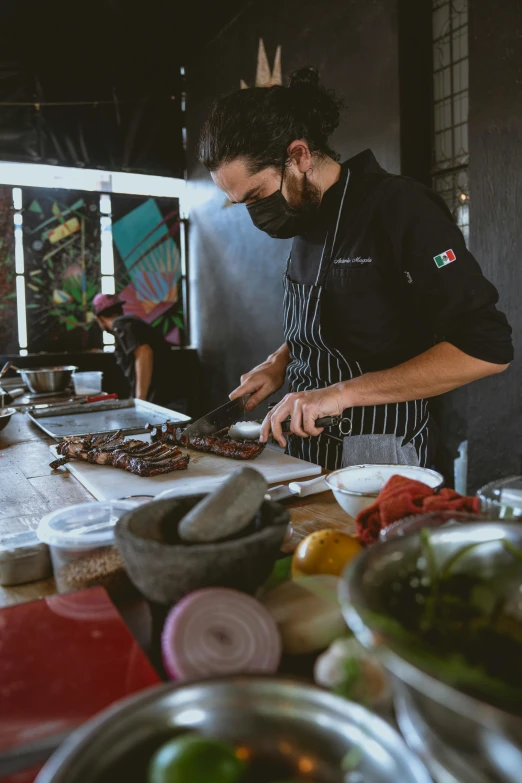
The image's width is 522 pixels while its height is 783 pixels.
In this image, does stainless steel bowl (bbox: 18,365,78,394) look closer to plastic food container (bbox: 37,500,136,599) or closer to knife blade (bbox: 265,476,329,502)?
knife blade (bbox: 265,476,329,502)

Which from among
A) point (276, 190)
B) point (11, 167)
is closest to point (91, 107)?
point (11, 167)

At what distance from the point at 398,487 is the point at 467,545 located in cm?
42

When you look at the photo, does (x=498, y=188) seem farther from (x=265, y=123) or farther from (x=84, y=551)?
(x=84, y=551)

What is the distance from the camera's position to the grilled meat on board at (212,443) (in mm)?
2396

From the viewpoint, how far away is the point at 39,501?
195cm

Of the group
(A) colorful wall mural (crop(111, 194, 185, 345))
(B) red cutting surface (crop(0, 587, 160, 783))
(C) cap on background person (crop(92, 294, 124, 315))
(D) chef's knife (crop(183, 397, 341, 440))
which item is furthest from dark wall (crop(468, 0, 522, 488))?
(A) colorful wall mural (crop(111, 194, 185, 345))

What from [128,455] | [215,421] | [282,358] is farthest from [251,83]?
[128,455]

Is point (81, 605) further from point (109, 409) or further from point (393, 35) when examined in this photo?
point (393, 35)

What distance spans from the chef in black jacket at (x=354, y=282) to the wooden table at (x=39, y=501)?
53cm

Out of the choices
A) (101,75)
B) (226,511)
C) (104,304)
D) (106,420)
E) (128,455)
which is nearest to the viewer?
(226,511)

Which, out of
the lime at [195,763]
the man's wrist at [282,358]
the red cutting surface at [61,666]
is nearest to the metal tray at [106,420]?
the man's wrist at [282,358]

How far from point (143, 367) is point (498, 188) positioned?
12.0ft

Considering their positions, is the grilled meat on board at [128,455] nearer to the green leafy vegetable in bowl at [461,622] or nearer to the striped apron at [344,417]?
the striped apron at [344,417]

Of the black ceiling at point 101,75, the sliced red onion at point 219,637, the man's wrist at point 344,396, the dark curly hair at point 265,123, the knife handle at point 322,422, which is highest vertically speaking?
the black ceiling at point 101,75
